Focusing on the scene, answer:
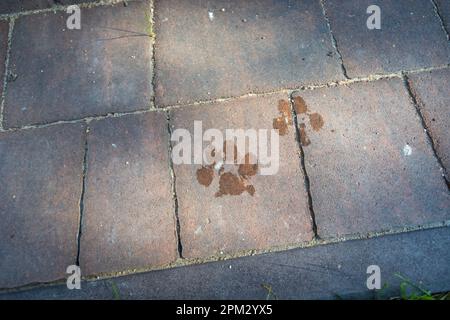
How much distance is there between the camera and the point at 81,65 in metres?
2.07

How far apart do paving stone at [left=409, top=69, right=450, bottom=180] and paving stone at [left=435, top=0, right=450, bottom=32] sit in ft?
1.06

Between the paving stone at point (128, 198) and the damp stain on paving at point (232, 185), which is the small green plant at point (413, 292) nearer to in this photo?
the damp stain on paving at point (232, 185)

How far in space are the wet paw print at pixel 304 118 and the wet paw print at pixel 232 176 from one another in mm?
282

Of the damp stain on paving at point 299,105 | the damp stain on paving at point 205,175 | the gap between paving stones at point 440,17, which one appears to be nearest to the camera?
the damp stain on paving at point 205,175

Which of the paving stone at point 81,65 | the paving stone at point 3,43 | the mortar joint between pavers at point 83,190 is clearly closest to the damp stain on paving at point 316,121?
the paving stone at point 81,65

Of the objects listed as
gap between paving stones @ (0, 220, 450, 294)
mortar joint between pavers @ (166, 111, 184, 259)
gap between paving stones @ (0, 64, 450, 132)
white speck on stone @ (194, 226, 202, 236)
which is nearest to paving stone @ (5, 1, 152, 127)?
gap between paving stones @ (0, 64, 450, 132)

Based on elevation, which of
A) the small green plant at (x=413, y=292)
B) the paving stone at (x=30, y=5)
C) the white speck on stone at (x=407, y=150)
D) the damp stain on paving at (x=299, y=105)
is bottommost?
the small green plant at (x=413, y=292)

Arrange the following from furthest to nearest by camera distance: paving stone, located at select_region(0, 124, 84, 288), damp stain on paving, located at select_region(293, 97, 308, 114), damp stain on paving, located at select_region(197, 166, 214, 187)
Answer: damp stain on paving, located at select_region(293, 97, 308, 114), damp stain on paving, located at select_region(197, 166, 214, 187), paving stone, located at select_region(0, 124, 84, 288)

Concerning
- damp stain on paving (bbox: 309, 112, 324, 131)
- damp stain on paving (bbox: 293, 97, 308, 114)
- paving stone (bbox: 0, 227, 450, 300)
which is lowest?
paving stone (bbox: 0, 227, 450, 300)

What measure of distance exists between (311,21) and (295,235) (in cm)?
123

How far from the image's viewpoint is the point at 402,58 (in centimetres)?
202

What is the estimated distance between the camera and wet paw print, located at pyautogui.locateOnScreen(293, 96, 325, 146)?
72.7 inches

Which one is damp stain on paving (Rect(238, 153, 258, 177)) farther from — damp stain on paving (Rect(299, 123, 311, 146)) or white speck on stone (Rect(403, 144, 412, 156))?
white speck on stone (Rect(403, 144, 412, 156))

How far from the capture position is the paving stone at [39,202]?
168 centimetres
